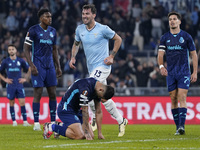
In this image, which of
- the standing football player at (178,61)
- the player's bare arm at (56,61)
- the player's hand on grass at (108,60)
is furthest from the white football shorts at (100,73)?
Result: the player's bare arm at (56,61)

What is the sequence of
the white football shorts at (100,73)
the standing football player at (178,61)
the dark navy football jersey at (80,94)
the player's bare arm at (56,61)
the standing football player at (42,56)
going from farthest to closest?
1. the player's bare arm at (56,61)
2. the standing football player at (42,56)
3. the standing football player at (178,61)
4. the white football shorts at (100,73)
5. the dark navy football jersey at (80,94)

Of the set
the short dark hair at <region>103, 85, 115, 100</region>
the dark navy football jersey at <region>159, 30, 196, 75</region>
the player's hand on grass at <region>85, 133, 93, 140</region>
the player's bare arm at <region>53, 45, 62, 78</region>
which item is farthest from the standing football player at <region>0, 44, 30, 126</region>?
the short dark hair at <region>103, 85, 115, 100</region>

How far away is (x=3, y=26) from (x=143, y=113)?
983 centimetres

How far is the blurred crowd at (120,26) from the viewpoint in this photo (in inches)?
763

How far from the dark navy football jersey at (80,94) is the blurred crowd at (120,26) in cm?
982

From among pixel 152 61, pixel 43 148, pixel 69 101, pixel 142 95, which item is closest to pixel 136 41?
pixel 152 61

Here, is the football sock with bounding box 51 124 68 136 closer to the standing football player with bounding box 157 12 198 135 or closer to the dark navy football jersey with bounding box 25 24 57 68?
the standing football player with bounding box 157 12 198 135

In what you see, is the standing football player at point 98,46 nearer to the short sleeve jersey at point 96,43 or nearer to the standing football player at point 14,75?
the short sleeve jersey at point 96,43

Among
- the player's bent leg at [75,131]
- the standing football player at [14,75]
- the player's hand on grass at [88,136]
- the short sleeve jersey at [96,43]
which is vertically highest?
the short sleeve jersey at [96,43]

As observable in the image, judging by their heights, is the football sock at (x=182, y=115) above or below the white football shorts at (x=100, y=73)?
below

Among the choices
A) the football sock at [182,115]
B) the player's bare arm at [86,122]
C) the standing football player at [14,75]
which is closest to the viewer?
the player's bare arm at [86,122]

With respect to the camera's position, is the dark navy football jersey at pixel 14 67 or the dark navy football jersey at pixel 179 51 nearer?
the dark navy football jersey at pixel 179 51

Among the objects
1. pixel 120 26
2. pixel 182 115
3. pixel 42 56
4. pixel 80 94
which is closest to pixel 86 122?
pixel 80 94

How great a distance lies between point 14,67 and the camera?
48.1ft
